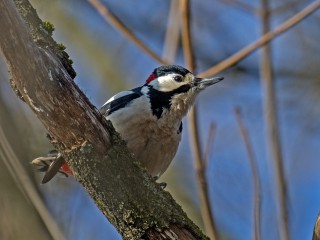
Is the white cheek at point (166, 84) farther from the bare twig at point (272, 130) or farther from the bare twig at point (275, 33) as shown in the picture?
the bare twig at point (272, 130)

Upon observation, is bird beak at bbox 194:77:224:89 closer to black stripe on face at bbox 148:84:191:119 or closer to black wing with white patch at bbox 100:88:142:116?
black stripe on face at bbox 148:84:191:119

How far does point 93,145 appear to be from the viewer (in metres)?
2.60

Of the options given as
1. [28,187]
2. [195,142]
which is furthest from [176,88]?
[28,187]

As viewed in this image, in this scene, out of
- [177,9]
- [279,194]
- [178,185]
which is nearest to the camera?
[279,194]

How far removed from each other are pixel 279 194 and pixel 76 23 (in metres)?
3.64

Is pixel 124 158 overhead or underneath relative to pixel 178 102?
underneath

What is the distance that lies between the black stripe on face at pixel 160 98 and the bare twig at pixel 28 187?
37.7 inches

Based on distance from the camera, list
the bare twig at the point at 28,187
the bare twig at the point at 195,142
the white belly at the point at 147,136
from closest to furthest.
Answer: the bare twig at the point at 28,187 → the bare twig at the point at 195,142 → the white belly at the point at 147,136

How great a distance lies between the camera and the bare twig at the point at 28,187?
279cm

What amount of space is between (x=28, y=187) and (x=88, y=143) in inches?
17.9

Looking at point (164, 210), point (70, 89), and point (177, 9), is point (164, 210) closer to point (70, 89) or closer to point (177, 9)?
point (70, 89)

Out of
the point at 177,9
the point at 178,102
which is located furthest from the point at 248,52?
the point at 177,9

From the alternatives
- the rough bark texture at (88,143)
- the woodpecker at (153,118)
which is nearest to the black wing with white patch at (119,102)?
the woodpecker at (153,118)

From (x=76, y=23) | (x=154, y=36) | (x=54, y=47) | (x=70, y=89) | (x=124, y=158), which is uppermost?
(x=76, y=23)
